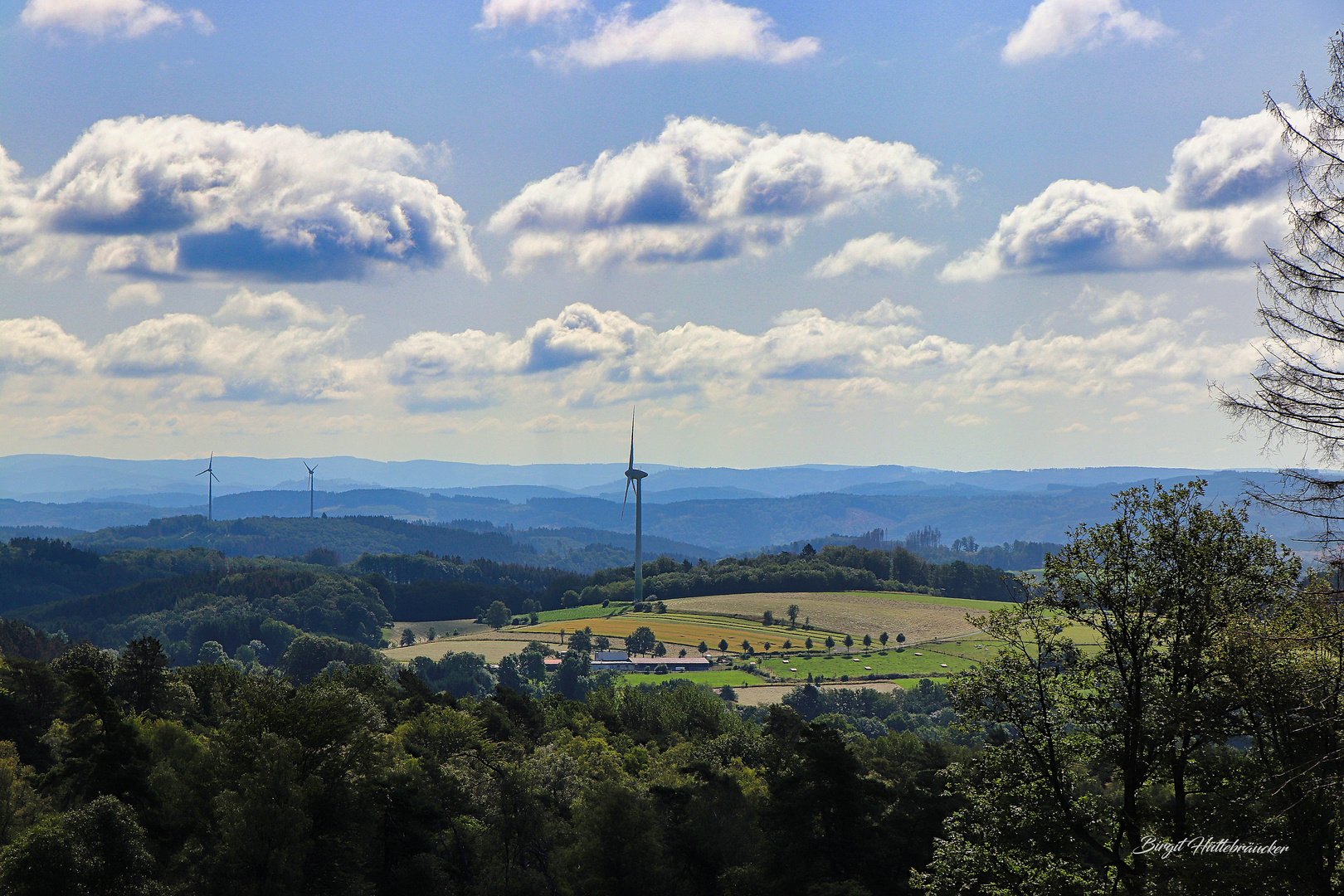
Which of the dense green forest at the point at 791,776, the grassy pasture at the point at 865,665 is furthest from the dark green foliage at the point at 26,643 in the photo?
the grassy pasture at the point at 865,665

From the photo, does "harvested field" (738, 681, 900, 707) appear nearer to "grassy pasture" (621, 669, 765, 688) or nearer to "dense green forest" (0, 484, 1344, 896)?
"grassy pasture" (621, 669, 765, 688)

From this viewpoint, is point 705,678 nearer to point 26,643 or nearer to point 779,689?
point 779,689

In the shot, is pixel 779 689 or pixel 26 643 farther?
pixel 26 643

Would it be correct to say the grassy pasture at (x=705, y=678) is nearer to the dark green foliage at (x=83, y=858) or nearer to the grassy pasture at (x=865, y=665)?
the grassy pasture at (x=865, y=665)

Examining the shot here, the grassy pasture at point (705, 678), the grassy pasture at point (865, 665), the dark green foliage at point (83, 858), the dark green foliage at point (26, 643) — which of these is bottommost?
the grassy pasture at point (705, 678)

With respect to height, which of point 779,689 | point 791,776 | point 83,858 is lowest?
point 779,689

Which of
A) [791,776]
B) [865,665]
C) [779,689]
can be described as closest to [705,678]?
[779,689]

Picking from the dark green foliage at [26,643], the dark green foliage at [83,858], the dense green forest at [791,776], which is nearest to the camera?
the dense green forest at [791,776]

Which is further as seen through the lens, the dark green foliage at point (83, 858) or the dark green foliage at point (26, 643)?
the dark green foliage at point (26, 643)

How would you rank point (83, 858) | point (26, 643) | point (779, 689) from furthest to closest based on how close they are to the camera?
point (26, 643) → point (779, 689) → point (83, 858)

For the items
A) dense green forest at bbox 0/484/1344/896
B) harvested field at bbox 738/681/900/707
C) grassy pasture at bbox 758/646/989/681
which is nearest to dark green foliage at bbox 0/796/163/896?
dense green forest at bbox 0/484/1344/896

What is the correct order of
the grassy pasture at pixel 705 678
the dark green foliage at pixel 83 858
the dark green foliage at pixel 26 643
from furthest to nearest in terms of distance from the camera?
the grassy pasture at pixel 705 678
the dark green foliage at pixel 26 643
the dark green foliage at pixel 83 858
